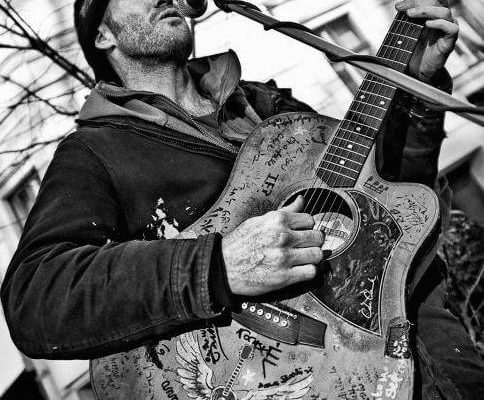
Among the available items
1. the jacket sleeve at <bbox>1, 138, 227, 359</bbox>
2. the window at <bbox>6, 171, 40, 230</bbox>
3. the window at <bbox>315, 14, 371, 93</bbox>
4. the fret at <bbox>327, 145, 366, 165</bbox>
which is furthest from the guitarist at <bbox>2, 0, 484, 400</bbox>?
the window at <bbox>315, 14, 371, 93</bbox>

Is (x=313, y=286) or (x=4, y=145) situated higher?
(x=4, y=145)

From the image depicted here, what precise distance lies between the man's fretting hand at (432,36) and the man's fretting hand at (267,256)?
3.44 ft

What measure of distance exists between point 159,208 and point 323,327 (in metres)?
0.76

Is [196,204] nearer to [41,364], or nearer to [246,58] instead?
[41,364]

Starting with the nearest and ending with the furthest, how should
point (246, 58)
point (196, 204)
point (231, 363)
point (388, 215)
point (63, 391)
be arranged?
point (231, 363), point (388, 215), point (196, 204), point (63, 391), point (246, 58)

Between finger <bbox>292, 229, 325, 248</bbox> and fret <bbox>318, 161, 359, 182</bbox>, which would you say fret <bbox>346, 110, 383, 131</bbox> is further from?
finger <bbox>292, 229, 325, 248</bbox>

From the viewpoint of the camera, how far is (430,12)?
2023mm

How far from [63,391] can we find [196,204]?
352cm

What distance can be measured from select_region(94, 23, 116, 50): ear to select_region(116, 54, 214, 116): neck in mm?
140

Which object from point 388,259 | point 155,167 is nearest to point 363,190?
point 388,259

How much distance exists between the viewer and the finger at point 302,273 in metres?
1.47

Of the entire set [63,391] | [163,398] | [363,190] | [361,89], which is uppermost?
[361,89]

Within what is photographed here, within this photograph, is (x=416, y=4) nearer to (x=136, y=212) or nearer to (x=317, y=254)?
(x=317, y=254)

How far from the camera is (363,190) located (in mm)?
1773
